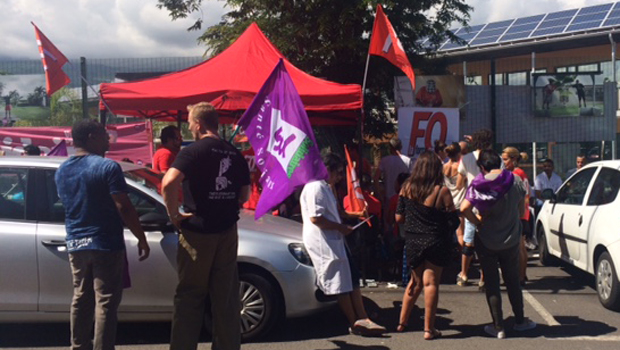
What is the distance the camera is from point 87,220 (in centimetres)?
439

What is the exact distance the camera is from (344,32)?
1125cm

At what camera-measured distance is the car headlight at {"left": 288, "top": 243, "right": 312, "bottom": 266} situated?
5.52 m

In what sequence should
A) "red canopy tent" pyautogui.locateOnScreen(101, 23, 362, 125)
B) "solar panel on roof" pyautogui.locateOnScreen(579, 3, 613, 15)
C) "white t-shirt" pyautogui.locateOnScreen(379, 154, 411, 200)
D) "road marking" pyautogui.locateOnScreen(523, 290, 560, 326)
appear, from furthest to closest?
"solar panel on roof" pyautogui.locateOnScreen(579, 3, 613, 15) < "white t-shirt" pyautogui.locateOnScreen(379, 154, 411, 200) < "red canopy tent" pyautogui.locateOnScreen(101, 23, 362, 125) < "road marking" pyautogui.locateOnScreen(523, 290, 560, 326)

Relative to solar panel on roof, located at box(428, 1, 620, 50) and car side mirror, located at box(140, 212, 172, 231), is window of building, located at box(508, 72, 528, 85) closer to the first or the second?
solar panel on roof, located at box(428, 1, 620, 50)

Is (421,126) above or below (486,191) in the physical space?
above

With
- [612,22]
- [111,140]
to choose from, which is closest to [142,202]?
[111,140]

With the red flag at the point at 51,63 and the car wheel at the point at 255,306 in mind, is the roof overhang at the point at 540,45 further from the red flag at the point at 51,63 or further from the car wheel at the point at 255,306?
the car wheel at the point at 255,306

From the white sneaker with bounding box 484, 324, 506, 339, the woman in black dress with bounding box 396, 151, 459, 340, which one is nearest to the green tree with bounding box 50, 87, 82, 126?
the woman in black dress with bounding box 396, 151, 459, 340

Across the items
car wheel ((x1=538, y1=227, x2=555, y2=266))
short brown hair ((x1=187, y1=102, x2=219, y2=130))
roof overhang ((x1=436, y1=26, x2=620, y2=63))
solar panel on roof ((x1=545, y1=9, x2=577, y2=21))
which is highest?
solar panel on roof ((x1=545, y1=9, x2=577, y2=21))

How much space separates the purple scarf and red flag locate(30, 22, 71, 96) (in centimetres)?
663

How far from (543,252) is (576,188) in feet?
5.10

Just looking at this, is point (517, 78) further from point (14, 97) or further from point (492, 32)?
point (14, 97)

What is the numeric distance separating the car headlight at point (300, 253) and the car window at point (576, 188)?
3.85 m

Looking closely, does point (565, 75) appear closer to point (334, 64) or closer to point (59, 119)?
point (334, 64)
